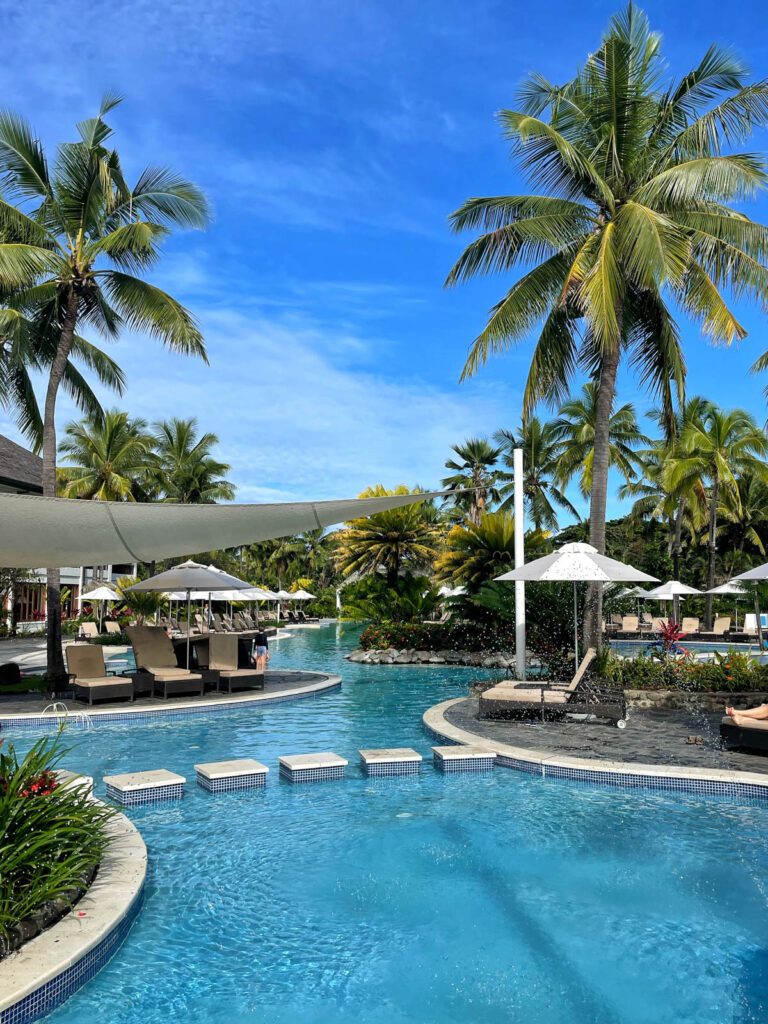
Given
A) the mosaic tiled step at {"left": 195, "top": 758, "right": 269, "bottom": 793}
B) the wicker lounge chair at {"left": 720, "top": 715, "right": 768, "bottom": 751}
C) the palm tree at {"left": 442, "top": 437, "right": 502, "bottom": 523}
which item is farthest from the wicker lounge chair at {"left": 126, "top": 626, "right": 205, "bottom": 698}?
the palm tree at {"left": 442, "top": 437, "right": 502, "bottom": 523}

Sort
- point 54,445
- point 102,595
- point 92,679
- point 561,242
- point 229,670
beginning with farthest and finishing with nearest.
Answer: point 102,595, point 229,670, point 561,242, point 54,445, point 92,679

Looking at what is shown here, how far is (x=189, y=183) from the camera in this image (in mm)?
13664

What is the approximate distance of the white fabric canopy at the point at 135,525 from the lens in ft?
18.4

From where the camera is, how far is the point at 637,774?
741 cm

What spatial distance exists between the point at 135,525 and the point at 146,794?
8.60 ft

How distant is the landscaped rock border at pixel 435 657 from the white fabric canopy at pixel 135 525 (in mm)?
12837

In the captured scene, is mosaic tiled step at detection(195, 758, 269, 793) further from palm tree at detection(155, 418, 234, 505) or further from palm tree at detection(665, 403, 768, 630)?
palm tree at detection(155, 418, 234, 505)

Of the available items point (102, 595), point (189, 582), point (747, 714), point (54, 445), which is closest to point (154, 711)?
point (189, 582)

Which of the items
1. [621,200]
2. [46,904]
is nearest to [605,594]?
[621,200]

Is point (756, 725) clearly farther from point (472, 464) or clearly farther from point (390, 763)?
point (472, 464)

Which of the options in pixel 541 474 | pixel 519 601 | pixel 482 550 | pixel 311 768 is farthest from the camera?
pixel 541 474

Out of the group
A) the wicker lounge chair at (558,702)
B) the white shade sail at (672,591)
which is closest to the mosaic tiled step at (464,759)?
the wicker lounge chair at (558,702)

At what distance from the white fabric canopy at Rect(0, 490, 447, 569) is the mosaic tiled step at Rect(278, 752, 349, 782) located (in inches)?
95.3

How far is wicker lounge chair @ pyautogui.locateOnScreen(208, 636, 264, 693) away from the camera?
44.8 feet
